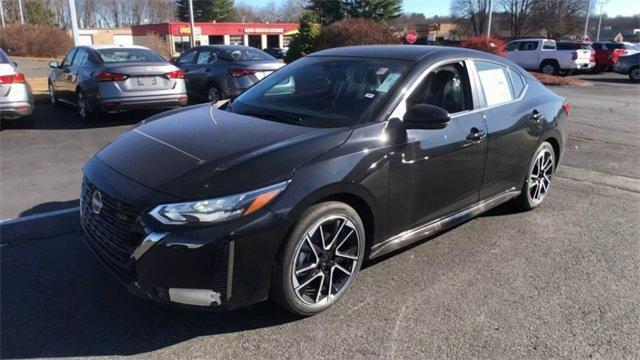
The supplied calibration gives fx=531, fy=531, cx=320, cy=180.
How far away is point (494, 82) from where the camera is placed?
469cm

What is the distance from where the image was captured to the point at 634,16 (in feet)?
404

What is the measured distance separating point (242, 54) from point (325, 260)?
29.5 feet

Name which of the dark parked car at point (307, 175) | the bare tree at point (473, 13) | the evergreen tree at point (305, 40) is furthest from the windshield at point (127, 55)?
the bare tree at point (473, 13)

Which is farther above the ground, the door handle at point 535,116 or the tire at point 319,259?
the door handle at point 535,116

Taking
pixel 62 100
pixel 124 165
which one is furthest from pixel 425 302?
pixel 62 100

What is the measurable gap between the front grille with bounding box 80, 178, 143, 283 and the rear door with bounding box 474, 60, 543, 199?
9.44 feet

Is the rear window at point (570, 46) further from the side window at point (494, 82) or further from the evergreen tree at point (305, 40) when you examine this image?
the side window at point (494, 82)

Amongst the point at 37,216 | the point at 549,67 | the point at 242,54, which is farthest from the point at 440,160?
the point at 549,67

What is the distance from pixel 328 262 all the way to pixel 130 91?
7163 mm

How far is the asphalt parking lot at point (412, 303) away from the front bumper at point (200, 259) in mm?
325

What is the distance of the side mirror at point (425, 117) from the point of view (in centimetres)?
361

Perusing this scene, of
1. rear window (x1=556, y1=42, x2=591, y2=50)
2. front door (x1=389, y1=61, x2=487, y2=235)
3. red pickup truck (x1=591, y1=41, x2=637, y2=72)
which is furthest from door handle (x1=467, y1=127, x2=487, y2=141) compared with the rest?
red pickup truck (x1=591, y1=41, x2=637, y2=72)

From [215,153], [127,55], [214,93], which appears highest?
[127,55]

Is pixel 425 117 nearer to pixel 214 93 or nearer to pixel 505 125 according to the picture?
pixel 505 125
